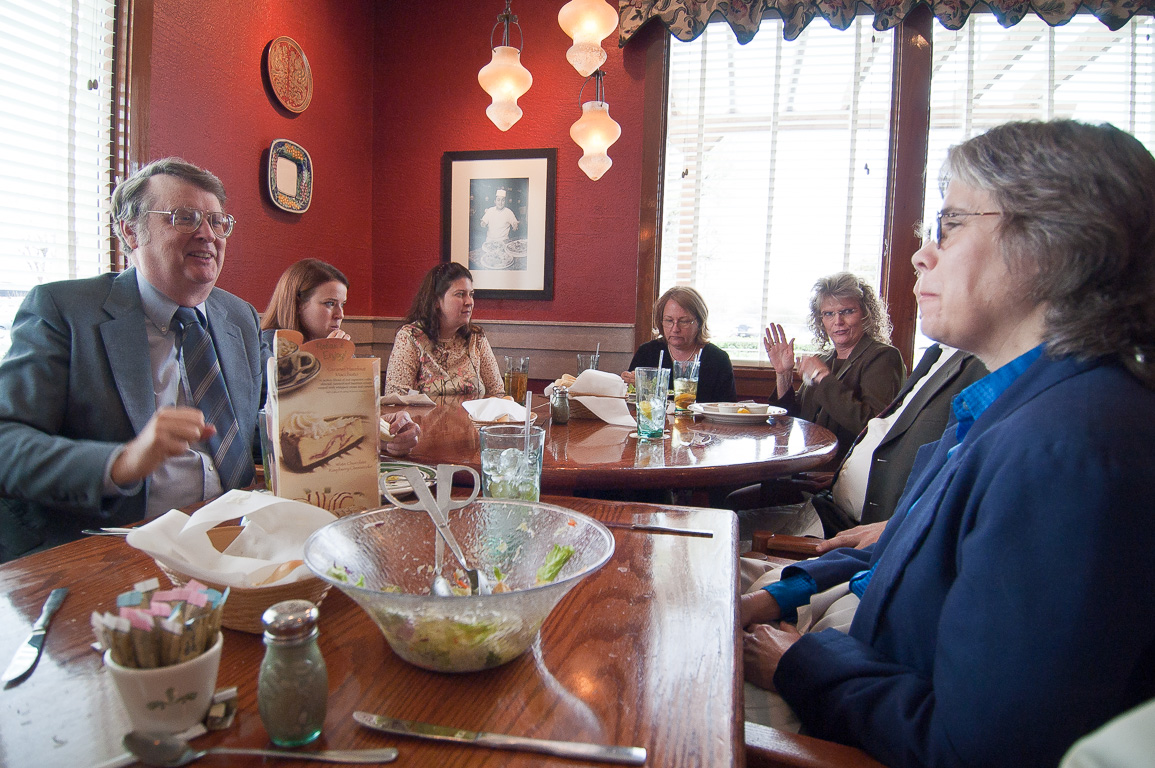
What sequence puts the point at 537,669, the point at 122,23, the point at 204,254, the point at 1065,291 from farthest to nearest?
the point at 122,23
the point at 204,254
the point at 1065,291
the point at 537,669

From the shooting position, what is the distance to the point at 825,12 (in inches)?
149

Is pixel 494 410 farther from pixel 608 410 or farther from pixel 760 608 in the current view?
pixel 760 608

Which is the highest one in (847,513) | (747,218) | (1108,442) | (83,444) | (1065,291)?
(747,218)

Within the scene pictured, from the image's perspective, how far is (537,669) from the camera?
0.63 metres

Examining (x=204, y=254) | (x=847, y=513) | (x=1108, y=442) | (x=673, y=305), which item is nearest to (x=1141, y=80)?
(x=673, y=305)

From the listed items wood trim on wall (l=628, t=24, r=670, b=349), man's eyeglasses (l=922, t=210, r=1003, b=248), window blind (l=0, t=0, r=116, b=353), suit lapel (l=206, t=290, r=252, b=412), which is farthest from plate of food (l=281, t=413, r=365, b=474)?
wood trim on wall (l=628, t=24, r=670, b=349)

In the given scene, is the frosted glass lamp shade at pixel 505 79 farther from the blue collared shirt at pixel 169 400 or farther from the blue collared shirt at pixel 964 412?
the blue collared shirt at pixel 964 412

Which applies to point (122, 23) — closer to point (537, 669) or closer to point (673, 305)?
point (673, 305)

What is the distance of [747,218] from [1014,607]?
12.4 ft

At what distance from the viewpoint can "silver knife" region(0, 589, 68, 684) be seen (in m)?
0.58

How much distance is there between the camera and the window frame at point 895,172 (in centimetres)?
390

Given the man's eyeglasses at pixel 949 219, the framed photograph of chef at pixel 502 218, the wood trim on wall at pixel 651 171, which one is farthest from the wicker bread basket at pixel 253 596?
the framed photograph of chef at pixel 502 218

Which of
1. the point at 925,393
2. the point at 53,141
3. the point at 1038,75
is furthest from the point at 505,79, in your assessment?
the point at 1038,75

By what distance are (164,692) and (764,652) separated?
2.65ft
